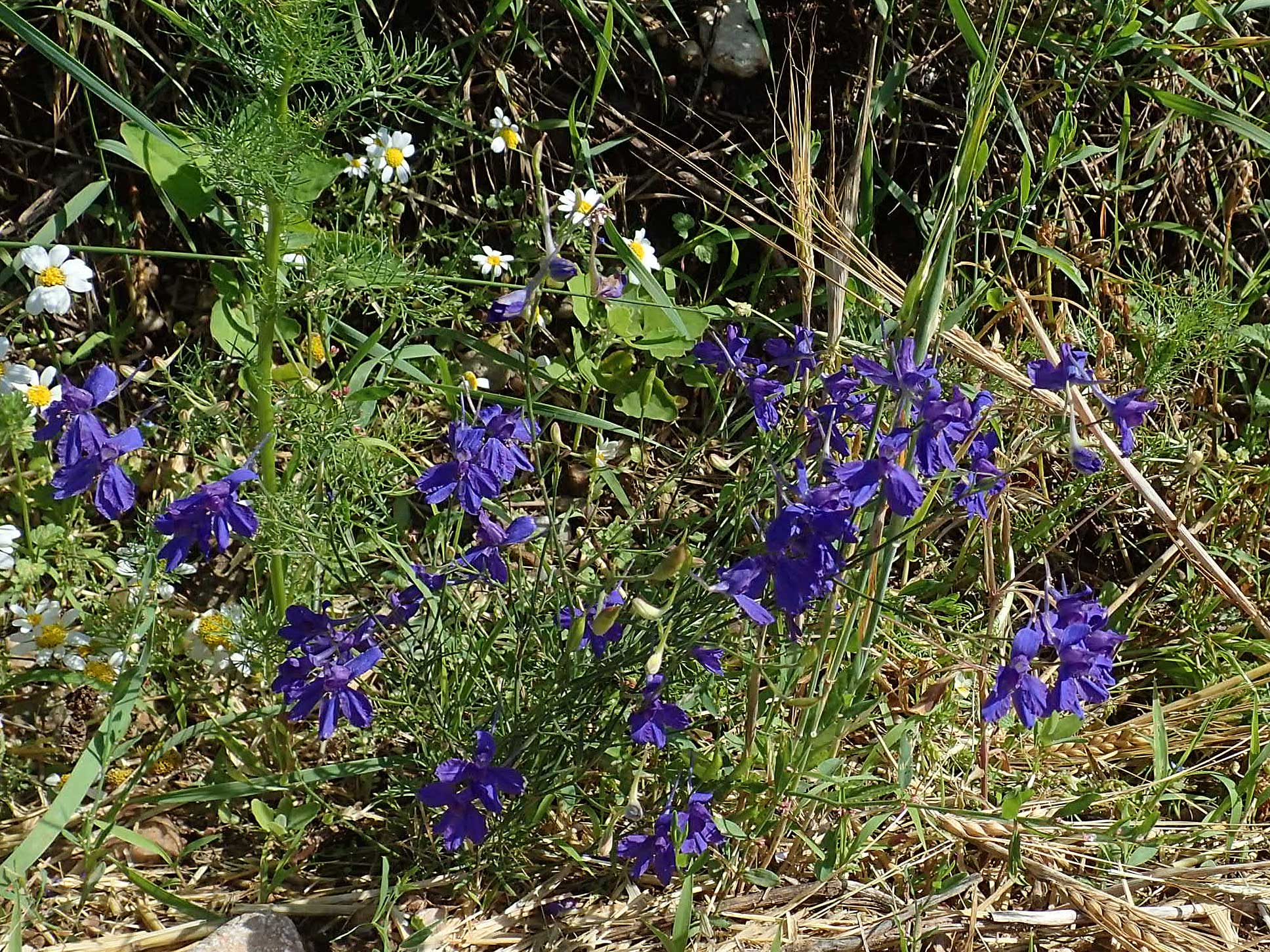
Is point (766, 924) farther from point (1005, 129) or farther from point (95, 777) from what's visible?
point (1005, 129)

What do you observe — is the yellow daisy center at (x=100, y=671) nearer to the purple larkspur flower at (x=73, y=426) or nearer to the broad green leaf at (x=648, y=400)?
the purple larkspur flower at (x=73, y=426)

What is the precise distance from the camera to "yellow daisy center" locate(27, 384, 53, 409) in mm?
1713

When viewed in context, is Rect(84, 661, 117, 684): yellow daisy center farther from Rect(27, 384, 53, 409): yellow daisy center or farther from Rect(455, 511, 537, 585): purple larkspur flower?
Rect(455, 511, 537, 585): purple larkspur flower

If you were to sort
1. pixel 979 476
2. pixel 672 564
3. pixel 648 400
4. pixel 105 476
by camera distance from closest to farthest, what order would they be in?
pixel 672 564 < pixel 105 476 < pixel 979 476 < pixel 648 400

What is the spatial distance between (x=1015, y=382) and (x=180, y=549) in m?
1.10

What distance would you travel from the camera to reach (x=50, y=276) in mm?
1755

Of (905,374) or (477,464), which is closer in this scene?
(905,374)

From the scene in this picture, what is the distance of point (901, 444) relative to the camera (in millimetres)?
1276

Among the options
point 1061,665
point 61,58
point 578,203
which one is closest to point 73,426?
point 61,58

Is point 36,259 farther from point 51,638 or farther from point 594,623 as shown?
point 594,623

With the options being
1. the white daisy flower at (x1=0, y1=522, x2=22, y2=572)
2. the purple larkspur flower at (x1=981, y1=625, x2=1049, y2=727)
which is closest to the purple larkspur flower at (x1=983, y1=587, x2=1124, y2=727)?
the purple larkspur flower at (x1=981, y1=625, x2=1049, y2=727)

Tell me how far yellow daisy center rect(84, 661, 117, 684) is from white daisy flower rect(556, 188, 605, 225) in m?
0.96

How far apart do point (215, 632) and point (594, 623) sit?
0.78m

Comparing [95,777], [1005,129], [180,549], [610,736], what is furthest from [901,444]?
[1005,129]
